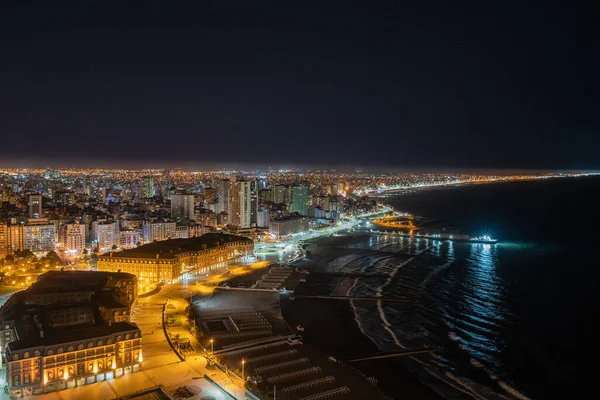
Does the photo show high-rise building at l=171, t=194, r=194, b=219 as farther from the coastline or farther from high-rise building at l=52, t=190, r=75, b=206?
the coastline

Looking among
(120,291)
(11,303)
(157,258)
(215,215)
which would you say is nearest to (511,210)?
→ (215,215)

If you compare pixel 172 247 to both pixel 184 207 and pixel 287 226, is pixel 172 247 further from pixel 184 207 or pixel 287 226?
pixel 184 207

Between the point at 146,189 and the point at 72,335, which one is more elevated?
the point at 146,189

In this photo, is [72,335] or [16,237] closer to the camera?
[72,335]

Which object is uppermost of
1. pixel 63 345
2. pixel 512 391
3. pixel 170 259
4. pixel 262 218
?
pixel 63 345

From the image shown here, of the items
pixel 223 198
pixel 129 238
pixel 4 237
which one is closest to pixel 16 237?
pixel 4 237

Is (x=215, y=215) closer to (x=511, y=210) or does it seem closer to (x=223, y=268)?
(x=223, y=268)

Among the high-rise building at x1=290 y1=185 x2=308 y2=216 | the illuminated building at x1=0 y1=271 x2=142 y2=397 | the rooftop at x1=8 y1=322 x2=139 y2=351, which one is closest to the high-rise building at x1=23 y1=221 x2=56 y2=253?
the illuminated building at x1=0 y1=271 x2=142 y2=397

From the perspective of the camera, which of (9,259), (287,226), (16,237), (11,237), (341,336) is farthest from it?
(287,226)
